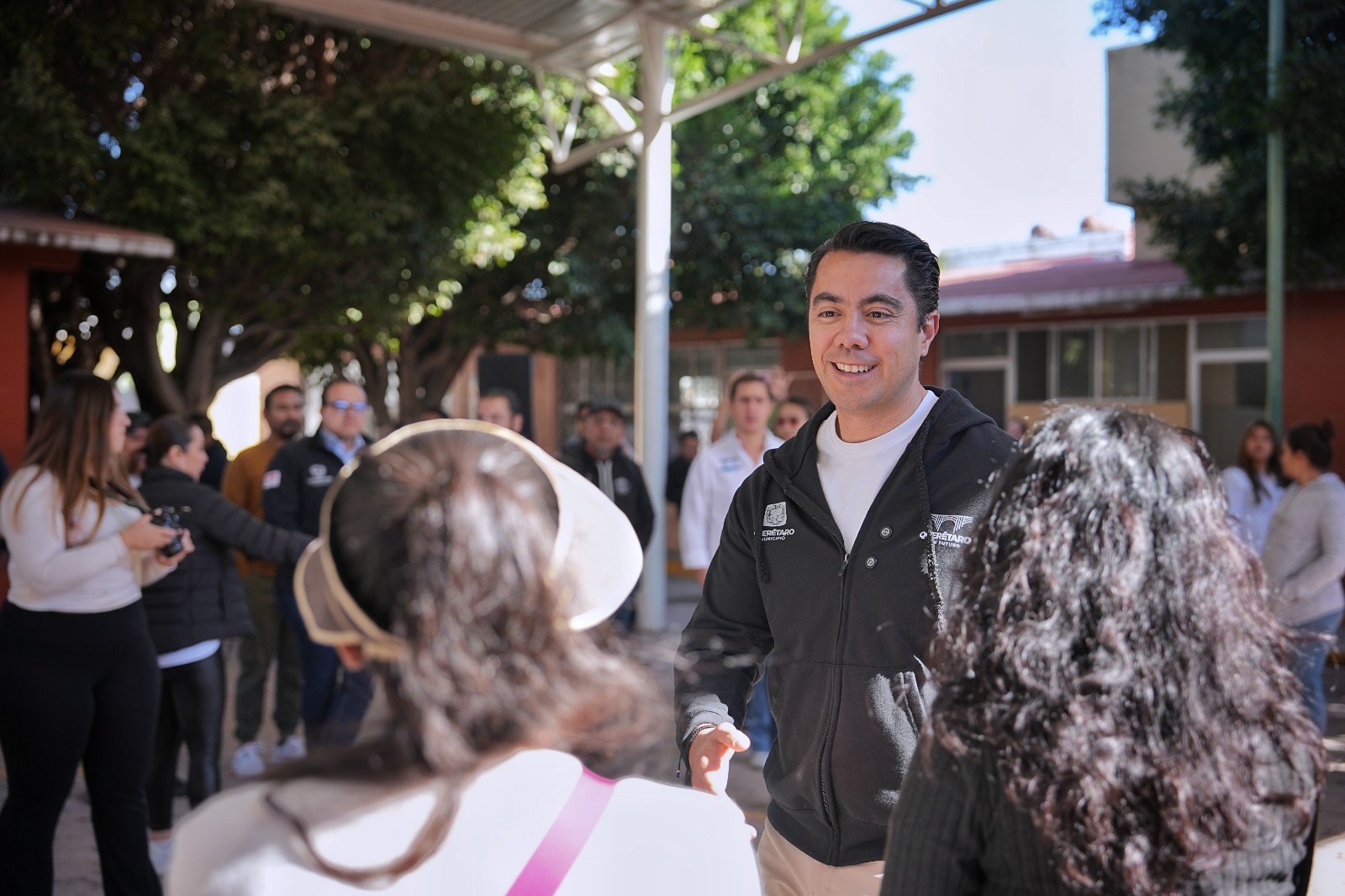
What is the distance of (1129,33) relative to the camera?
12570 millimetres

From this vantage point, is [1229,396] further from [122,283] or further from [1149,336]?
[122,283]

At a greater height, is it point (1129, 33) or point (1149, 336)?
point (1129, 33)

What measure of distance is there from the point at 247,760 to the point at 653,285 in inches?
229

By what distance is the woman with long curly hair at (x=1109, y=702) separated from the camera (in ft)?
4.21

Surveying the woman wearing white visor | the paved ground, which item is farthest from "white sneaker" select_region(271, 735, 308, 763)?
the woman wearing white visor

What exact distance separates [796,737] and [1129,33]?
12.1 meters

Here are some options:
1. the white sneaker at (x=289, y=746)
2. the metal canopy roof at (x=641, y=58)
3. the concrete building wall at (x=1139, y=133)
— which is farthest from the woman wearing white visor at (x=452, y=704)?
the concrete building wall at (x=1139, y=133)

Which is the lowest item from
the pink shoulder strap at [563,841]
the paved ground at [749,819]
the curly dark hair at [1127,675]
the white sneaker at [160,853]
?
the paved ground at [749,819]

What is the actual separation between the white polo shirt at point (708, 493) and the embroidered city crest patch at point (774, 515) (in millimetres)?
3254

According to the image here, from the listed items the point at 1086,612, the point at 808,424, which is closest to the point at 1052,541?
the point at 1086,612

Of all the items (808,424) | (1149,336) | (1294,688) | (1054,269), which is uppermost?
(1054,269)

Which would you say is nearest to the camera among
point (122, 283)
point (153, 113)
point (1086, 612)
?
point (1086, 612)

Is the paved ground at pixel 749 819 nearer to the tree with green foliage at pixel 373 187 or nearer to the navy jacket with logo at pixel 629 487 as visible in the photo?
the navy jacket with logo at pixel 629 487

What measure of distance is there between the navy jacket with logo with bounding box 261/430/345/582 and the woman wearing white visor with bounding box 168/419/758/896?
5041 millimetres
